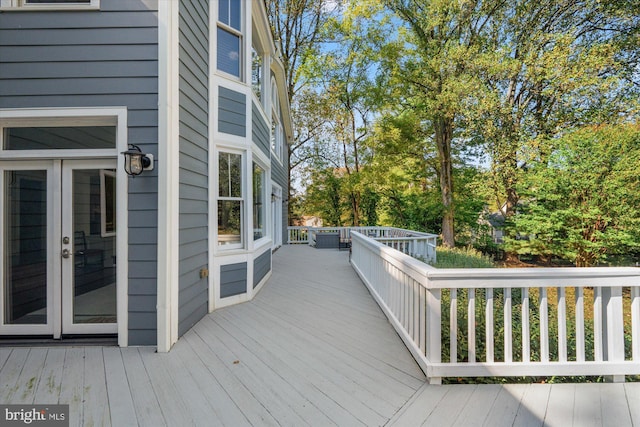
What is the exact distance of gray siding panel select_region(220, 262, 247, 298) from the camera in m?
3.89

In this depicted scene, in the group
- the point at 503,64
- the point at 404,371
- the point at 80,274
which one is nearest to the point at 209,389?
the point at 404,371

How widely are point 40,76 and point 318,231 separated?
31.4ft

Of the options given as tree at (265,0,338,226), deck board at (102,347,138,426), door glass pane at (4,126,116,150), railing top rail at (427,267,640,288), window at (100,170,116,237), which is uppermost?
tree at (265,0,338,226)

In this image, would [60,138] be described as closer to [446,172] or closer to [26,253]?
[26,253]

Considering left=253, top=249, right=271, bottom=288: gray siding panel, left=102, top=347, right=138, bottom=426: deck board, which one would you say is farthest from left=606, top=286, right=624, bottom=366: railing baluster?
left=253, top=249, right=271, bottom=288: gray siding panel

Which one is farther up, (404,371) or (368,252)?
(368,252)

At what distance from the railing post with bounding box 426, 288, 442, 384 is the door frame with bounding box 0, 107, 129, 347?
2823 millimetres

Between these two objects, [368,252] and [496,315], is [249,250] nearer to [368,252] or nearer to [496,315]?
[368,252]

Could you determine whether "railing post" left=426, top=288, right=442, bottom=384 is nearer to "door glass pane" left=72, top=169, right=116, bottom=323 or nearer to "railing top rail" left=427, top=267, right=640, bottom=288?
"railing top rail" left=427, top=267, right=640, bottom=288

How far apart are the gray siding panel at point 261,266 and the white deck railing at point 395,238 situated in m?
2.30

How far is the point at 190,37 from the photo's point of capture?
3.27 metres

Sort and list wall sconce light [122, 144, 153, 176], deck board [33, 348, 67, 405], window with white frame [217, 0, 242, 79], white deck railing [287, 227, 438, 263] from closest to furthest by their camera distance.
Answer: deck board [33, 348, 67, 405]
wall sconce light [122, 144, 153, 176]
window with white frame [217, 0, 242, 79]
white deck railing [287, 227, 438, 263]

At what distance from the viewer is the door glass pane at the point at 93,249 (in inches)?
116

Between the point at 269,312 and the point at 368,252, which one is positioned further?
the point at 368,252
